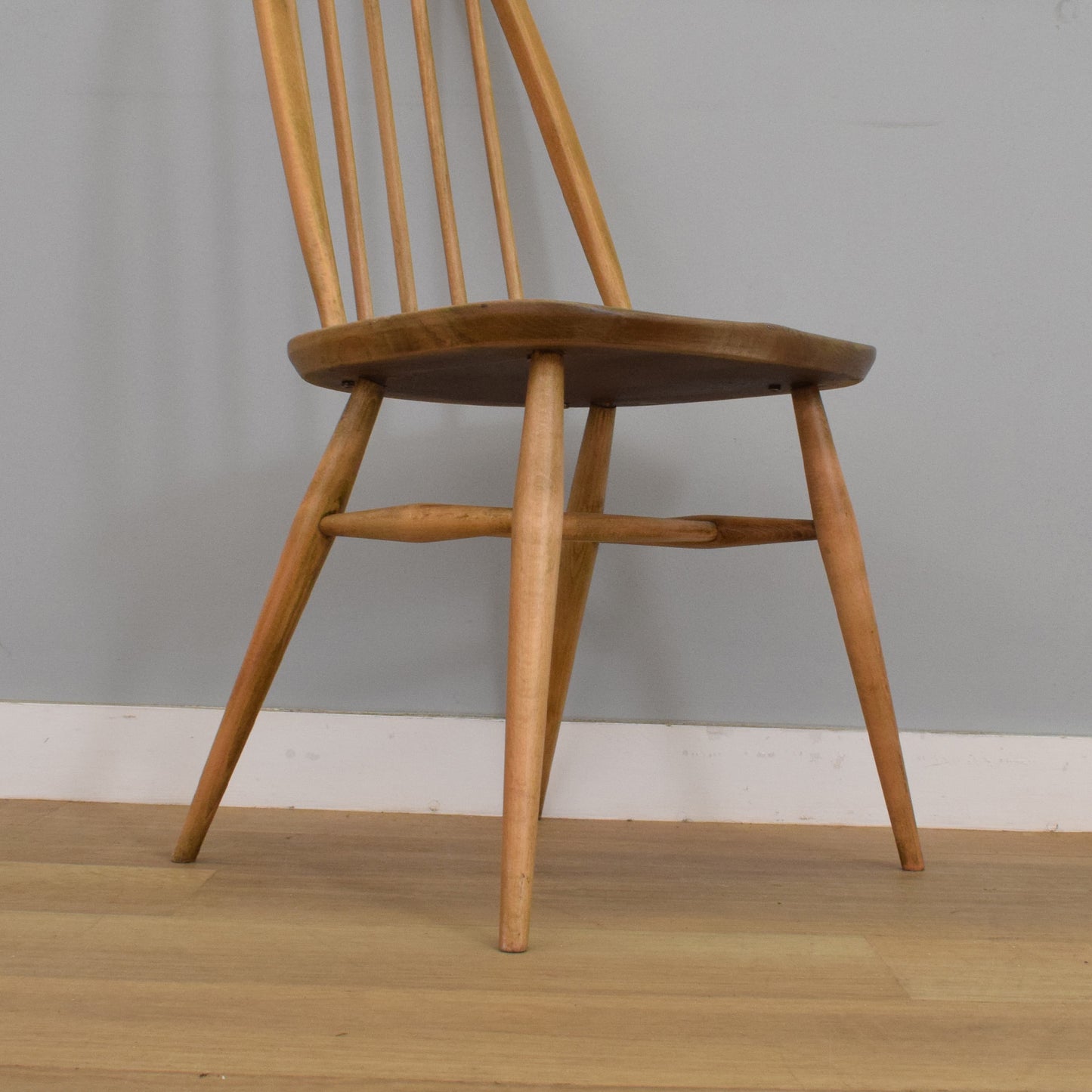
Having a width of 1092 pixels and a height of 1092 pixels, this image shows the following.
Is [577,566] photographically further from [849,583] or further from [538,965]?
[538,965]

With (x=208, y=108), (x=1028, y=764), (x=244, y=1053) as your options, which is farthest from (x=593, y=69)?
(x=244, y=1053)

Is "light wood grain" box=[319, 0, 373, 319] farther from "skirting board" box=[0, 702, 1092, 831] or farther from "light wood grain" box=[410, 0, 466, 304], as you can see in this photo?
"skirting board" box=[0, 702, 1092, 831]

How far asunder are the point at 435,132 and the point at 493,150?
45mm

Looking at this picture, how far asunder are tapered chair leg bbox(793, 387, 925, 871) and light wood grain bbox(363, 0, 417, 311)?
28cm

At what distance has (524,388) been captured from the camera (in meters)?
0.71

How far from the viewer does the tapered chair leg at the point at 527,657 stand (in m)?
0.53

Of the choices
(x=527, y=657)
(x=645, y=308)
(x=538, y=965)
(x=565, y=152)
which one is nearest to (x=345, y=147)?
(x=565, y=152)

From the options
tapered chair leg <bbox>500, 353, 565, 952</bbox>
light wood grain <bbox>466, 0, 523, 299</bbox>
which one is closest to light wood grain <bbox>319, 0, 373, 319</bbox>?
light wood grain <bbox>466, 0, 523, 299</bbox>

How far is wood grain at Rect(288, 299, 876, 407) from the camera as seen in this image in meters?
0.55

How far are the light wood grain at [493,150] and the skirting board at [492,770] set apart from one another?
1.19 ft

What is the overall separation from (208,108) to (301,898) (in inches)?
25.4

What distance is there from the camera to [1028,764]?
2.87 ft

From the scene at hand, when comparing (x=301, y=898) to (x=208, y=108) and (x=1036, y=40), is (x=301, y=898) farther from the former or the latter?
(x=1036, y=40)

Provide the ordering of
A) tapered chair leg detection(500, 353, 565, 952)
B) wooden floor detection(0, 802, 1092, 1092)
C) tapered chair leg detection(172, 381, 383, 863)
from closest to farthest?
wooden floor detection(0, 802, 1092, 1092) < tapered chair leg detection(500, 353, 565, 952) < tapered chair leg detection(172, 381, 383, 863)
